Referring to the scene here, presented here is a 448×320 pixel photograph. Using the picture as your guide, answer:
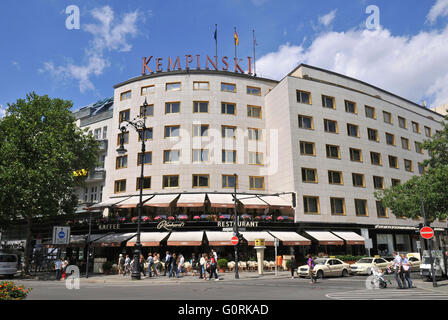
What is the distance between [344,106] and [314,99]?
430 cm

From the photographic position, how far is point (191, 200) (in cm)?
3347

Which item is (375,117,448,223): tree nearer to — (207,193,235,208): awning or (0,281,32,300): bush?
(207,193,235,208): awning

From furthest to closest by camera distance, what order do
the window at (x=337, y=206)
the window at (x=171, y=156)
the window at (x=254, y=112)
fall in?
the window at (x=254, y=112), the window at (x=171, y=156), the window at (x=337, y=206)

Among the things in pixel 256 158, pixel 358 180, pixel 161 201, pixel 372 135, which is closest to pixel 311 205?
pixel 358 180

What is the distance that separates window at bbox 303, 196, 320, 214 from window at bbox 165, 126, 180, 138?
1534cm

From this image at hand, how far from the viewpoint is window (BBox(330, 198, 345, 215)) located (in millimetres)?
37312

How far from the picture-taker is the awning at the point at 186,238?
30.1 m

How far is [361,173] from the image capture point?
4016 centimetres

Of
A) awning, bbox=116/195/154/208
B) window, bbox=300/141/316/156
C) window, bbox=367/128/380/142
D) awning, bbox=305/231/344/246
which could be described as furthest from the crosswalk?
window, bbox=367/128/380/142

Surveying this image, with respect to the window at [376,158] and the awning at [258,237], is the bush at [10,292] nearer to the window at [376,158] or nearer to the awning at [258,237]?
the awning at [258,237]

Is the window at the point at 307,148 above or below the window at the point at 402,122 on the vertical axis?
below

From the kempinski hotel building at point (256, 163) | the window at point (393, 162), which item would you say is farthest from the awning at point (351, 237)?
the window at point (393, 162)

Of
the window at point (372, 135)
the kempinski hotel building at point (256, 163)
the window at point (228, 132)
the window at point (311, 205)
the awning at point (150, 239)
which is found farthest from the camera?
the window at point (372, 135)

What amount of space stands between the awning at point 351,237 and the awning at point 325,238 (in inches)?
30.8
